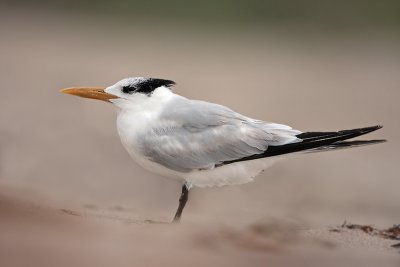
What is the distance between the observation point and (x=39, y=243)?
3.04m

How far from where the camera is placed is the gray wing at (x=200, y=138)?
12.0 ft

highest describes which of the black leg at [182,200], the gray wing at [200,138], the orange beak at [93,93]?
the orange beak at [93,93]

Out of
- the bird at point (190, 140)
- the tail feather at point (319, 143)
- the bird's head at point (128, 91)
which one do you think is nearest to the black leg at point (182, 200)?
the bird at point (190, 140)

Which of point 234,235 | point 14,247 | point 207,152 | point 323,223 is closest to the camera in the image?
point 14,247

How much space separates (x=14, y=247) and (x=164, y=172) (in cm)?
92

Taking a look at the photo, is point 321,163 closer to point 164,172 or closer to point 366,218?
point 366,218

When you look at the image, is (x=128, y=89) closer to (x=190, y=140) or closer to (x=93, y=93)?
(x=93, y=93)

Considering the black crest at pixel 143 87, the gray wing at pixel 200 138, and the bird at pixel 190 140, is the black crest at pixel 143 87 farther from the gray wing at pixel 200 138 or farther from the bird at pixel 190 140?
the gray wing at pixel 200 138

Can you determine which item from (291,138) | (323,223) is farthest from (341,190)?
(291,138)

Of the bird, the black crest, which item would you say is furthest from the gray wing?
the black crest

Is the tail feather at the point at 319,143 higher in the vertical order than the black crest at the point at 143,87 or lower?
lower

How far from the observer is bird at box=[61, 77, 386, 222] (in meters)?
3.67

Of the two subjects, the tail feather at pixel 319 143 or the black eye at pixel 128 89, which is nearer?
the tail feather at pixel 319 143

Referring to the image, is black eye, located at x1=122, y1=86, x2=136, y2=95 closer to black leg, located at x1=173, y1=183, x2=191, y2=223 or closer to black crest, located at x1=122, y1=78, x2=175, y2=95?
black crest, located at x1=122, y1=78, x2=175, y2=95
